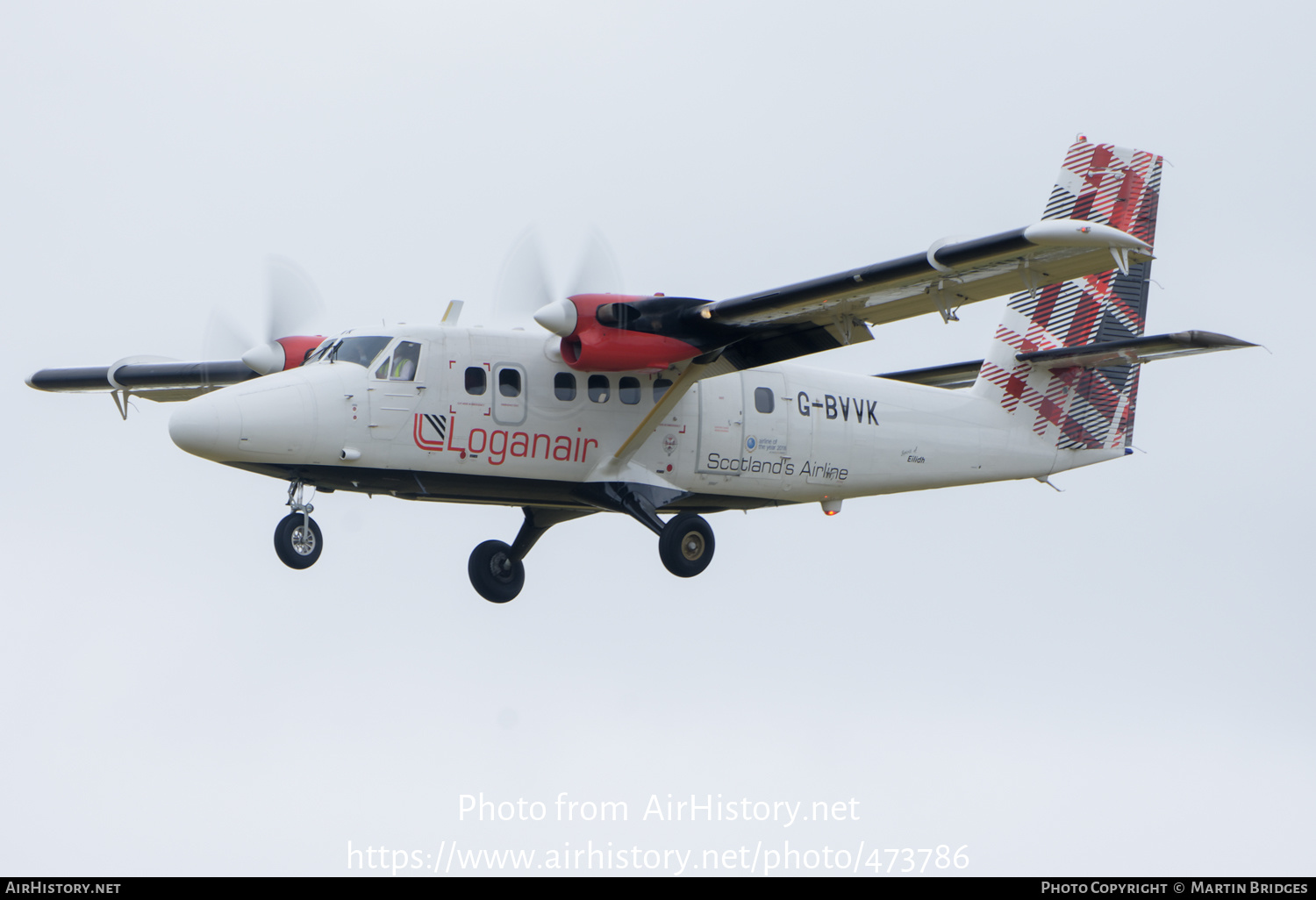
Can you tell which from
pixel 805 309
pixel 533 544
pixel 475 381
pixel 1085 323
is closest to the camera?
pixel 805 309

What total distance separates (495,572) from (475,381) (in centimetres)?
313

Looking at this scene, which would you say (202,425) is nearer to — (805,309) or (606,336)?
(606,336)

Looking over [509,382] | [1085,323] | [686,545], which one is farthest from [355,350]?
[1085,323]

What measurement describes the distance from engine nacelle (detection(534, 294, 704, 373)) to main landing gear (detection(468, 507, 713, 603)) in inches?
69.8

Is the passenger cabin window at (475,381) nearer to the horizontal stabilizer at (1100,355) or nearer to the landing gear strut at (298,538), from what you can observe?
the landing gear strut at (298,538)

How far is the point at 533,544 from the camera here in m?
18.1

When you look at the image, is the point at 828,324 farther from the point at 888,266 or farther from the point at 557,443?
the point at 557,443

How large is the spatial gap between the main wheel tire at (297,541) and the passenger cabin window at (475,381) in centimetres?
210

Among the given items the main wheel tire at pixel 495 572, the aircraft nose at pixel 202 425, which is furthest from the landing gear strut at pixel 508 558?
the aircraft nose at pixel 202 425

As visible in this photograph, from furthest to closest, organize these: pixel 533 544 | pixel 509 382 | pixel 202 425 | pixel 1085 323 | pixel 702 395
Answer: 1. pixel 1085 323
2. pixel 533 544
3. pixel 702 395
4. pixel 509 382
5. pixel 202 425

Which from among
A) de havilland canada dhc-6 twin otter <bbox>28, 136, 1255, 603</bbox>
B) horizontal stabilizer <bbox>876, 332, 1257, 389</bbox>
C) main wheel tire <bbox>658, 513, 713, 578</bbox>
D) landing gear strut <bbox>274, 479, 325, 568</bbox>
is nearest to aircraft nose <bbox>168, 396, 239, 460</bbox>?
de havilland canada dhc-6 twin otter <bbox>28, 136, 1255, 603</bbox>

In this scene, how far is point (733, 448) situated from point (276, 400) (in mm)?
5281

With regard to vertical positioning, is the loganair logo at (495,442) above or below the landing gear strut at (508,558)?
above

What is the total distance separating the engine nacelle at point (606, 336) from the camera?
15.4m
